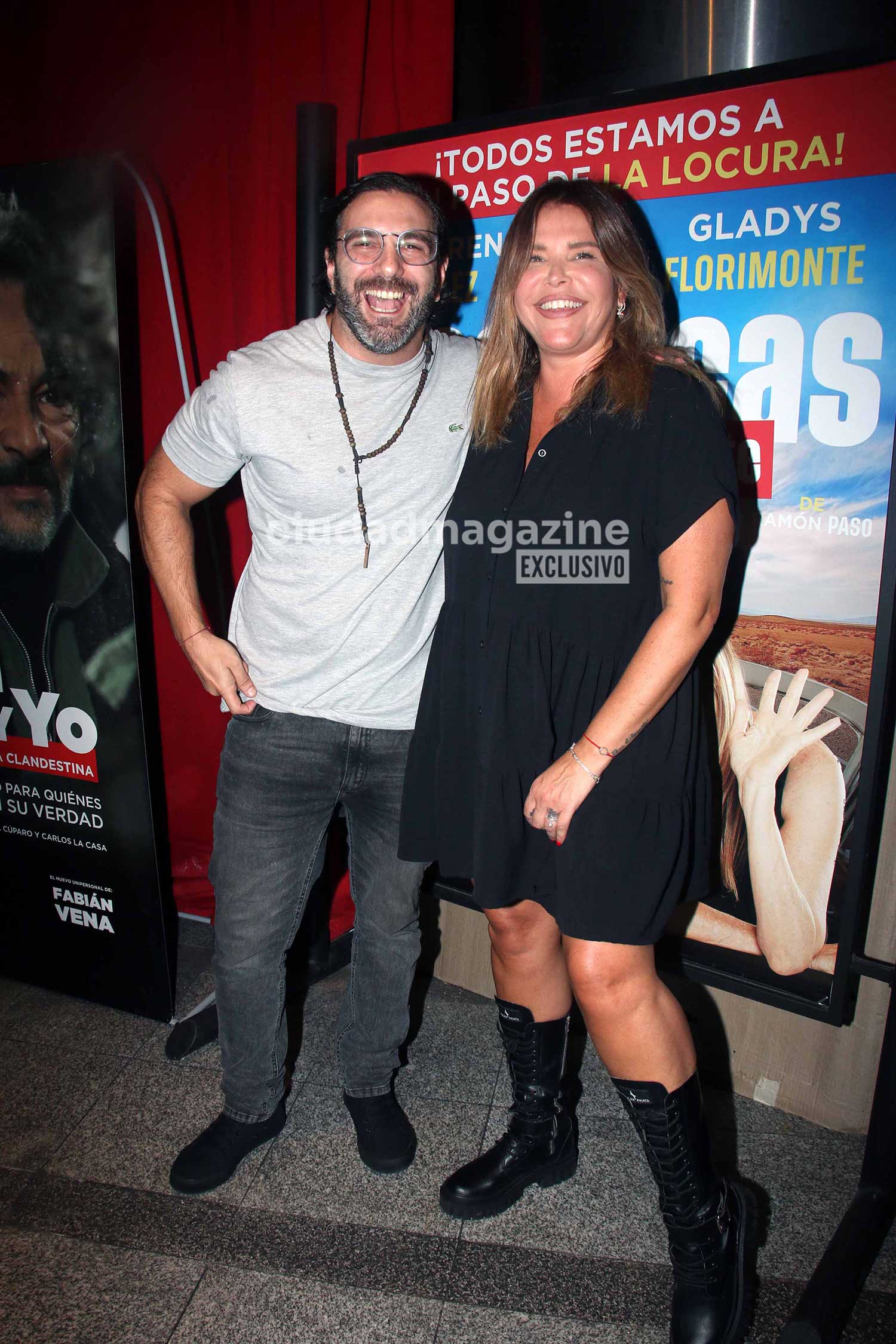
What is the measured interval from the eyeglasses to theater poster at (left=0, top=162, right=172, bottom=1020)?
50 cm

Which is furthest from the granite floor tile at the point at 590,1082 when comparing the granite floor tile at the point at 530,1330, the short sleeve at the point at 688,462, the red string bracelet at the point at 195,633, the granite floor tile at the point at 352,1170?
the short sleeve at the point at 688,462

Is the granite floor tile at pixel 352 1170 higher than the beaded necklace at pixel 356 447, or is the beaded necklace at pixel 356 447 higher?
the beaded necklace at pixel 356 447

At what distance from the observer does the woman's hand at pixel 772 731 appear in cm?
158

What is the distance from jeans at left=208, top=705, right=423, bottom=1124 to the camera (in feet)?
5.15

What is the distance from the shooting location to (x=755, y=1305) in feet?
4.68

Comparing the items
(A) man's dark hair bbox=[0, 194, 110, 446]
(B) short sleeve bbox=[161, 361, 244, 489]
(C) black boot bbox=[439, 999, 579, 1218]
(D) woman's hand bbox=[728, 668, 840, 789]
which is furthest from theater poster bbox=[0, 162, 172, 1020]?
(D) woman's hand bbox=[728, 668, 840, 789]

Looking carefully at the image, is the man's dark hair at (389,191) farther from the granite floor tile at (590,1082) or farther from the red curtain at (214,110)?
the granite floor tile at (590,1082)

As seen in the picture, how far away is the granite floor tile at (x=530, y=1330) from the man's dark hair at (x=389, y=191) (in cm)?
157

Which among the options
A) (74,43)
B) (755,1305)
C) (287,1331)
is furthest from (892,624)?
(74,43)

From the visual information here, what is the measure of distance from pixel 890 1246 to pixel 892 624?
3.29 ft

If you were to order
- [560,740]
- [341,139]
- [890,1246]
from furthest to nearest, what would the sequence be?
[341,139]
[890,1246]
[560,740]

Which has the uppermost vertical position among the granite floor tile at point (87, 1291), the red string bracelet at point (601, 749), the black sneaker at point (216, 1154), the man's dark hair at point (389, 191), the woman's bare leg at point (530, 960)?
the man's dark hair at point (389, 191)

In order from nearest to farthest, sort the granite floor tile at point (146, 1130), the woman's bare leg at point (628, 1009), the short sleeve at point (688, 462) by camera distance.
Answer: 1. the short sleeve at point (688, 462)
2. the woman's bare leg at point (628, 1009)
3. the granite floor tile at point (146, 1130)

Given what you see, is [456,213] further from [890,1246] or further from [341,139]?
[890,1246]
